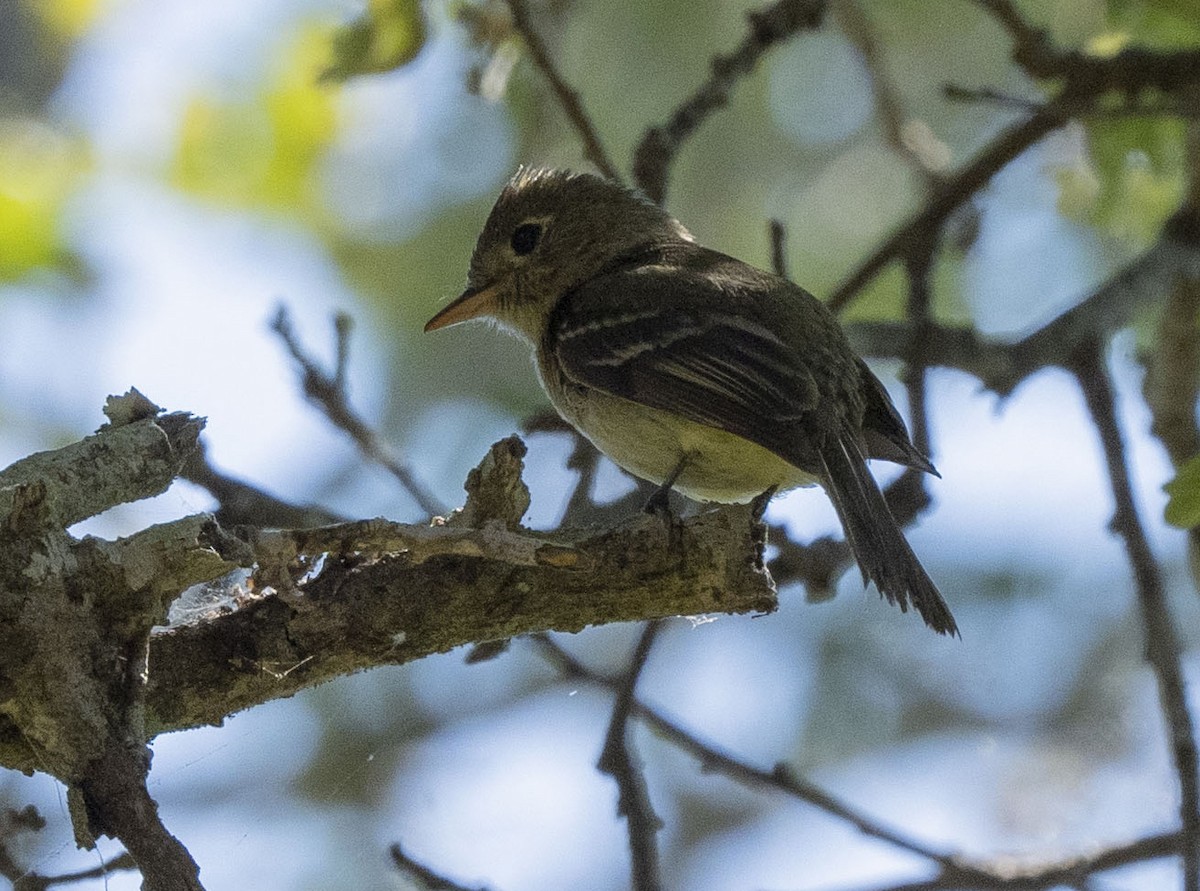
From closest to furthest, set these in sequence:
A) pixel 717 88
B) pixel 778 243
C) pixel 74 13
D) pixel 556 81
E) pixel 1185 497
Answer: pixel 1185 497
pixel 778 243
pixel 556 81
pixel 717 88
pixel 74 13

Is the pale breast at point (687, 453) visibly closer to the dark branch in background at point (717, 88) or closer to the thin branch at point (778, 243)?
the thin branch at point (778, 243)

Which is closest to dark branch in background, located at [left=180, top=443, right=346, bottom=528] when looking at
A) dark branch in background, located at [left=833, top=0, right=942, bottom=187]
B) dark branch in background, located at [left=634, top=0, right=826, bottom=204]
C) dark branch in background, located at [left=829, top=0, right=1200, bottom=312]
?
dark branch in background, located at [left=634, top=0, right=826, bottom=204]

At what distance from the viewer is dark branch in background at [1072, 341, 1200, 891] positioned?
475 cm

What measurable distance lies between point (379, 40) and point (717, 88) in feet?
4.76

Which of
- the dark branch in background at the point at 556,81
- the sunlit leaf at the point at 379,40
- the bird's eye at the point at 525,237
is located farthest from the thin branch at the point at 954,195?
the sunlit leaf at the point at 379,40

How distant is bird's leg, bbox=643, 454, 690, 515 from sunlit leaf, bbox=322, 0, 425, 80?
1.64m

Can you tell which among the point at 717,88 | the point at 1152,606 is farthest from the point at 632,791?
the point at 717,88

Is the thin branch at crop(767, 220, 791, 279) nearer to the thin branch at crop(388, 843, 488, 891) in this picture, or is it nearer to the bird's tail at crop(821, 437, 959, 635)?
the bird's tail at crop(821, 437, 959, 635)

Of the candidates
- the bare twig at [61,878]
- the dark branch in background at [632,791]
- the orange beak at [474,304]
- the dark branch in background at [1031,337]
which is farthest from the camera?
the orange beak at [474,304]

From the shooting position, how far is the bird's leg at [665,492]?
438 centimetres

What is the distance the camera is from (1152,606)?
545cm

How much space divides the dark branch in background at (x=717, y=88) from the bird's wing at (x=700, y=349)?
1.44 feet

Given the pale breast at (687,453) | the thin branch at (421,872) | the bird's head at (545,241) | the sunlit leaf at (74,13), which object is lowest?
the thin branch at (421,872)

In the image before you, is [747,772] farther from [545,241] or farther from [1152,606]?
[545,241]
